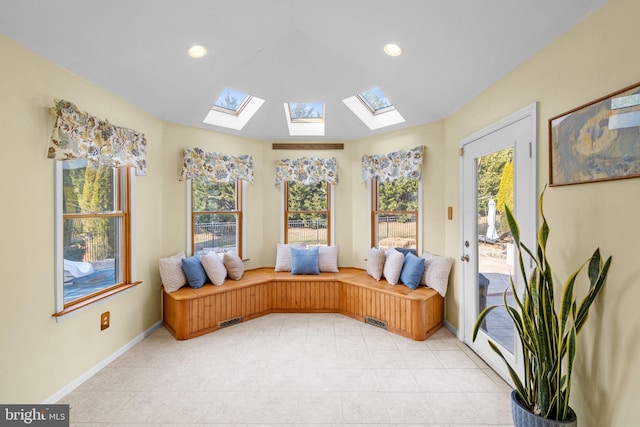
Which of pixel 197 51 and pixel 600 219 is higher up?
pixel 197 51

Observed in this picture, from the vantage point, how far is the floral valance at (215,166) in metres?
3.48

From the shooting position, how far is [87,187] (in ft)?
8.03

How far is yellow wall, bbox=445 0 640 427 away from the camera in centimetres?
135

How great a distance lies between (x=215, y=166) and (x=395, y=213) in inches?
101

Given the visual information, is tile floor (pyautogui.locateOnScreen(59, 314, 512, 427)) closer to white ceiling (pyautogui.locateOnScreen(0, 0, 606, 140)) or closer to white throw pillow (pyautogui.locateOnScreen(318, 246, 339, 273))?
white throw pillow (pyautogui.locateOnScreen(318, 246, 339, 273))

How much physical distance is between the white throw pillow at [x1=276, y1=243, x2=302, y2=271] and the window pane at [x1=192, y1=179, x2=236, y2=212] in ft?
3.03

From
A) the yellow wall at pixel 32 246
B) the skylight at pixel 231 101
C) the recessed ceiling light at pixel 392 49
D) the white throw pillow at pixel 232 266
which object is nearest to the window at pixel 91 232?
the yellow wall at pixel 32 246

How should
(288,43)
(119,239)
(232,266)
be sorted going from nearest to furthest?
(288,43) < (119,239) < (232,266)

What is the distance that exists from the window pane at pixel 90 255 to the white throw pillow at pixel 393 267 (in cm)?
298

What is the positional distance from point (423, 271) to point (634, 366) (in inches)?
79.6


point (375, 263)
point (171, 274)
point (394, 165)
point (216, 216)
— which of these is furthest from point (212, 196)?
point (394, 165)

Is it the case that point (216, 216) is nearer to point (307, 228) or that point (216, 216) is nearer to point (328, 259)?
point (307, 228)

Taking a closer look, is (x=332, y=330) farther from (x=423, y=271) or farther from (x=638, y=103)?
(x=638, y=103)

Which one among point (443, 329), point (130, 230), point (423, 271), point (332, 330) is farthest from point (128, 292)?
point (443, 329)
